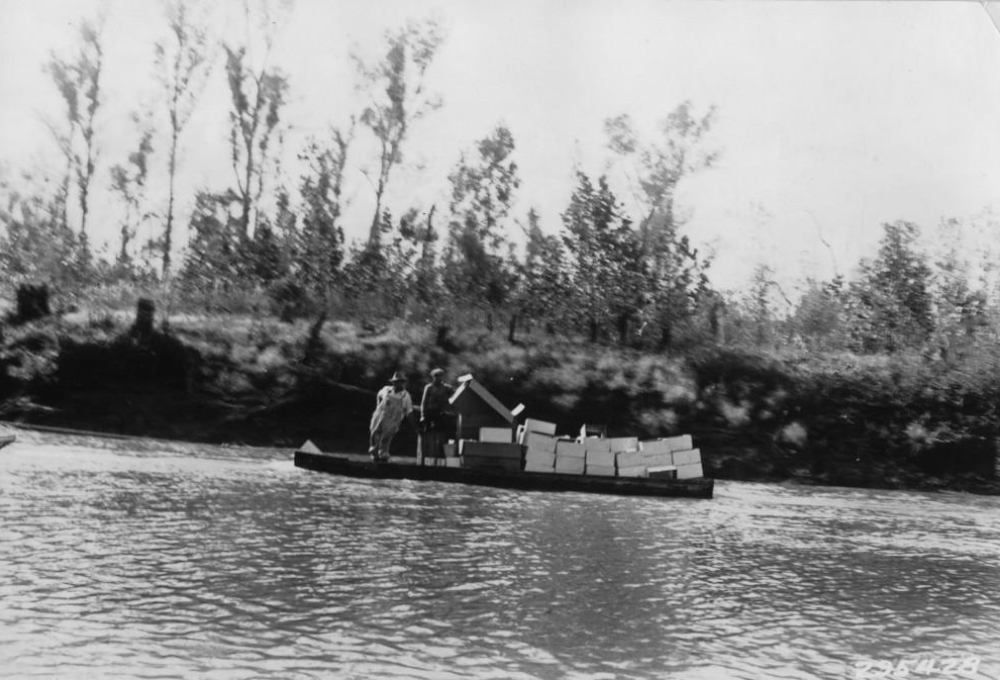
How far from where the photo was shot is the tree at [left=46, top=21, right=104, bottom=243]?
280 inches

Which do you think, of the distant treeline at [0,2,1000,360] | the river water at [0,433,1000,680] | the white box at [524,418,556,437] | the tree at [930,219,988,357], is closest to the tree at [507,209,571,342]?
the distant treeline at [0,2,1000,360]

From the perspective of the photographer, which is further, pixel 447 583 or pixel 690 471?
pixel 690 471

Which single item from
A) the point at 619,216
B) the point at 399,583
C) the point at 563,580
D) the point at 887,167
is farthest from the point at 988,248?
the point at 399,583

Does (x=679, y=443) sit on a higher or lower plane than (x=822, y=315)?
lower

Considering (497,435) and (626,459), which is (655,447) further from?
(497,435)

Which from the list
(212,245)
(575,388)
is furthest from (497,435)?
(212,245)

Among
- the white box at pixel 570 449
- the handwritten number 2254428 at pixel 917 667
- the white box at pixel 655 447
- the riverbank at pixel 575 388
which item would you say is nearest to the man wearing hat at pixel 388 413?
the riverbank at pixel 575 388

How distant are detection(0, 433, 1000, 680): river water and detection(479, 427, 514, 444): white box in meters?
0.56

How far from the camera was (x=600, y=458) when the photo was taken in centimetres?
928

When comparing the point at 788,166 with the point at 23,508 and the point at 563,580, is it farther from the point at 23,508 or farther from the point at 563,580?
the point at 23,508

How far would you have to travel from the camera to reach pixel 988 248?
29.0 feet

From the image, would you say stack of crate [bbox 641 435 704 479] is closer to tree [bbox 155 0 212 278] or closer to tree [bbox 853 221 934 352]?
tree [bbox 853 221 934 352]

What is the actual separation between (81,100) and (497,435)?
4.78m

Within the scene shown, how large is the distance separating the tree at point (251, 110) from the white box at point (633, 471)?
458 centimetres
